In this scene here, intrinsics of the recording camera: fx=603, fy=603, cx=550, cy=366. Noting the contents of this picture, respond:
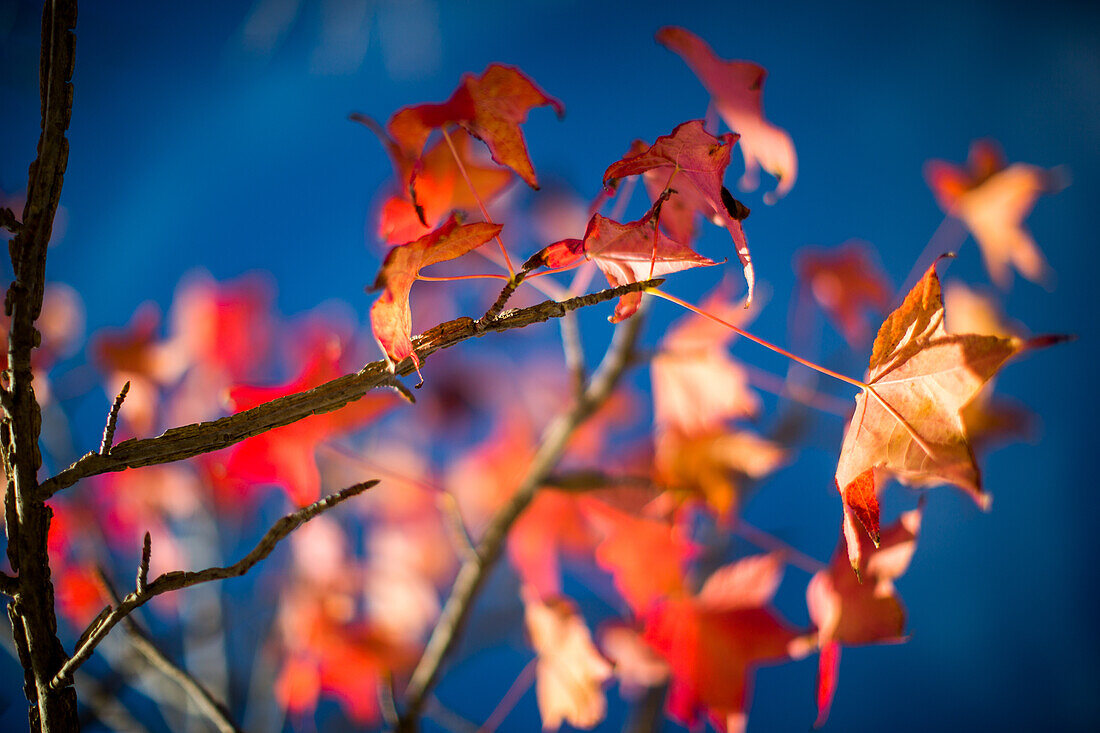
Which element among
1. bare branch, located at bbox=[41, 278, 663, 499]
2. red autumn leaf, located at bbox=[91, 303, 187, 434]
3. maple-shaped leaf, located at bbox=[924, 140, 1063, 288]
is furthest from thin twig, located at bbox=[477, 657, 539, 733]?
maple-shaped leaf, located at bbox=[924, 140, 1063, 288]

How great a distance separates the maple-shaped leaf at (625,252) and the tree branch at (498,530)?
0.58 ft

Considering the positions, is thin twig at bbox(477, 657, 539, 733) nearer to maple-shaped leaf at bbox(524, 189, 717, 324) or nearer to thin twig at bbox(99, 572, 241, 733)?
thin twig at bbox(99, 572, 241, 733)

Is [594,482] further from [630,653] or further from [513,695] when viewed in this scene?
[513,695]

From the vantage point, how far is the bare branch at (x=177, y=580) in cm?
17

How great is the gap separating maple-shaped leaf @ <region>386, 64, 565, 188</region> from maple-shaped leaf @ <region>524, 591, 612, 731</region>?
0.82 ft

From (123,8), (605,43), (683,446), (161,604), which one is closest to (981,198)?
(683,446)

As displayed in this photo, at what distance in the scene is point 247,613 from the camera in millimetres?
814

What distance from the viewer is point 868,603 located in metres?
0.27

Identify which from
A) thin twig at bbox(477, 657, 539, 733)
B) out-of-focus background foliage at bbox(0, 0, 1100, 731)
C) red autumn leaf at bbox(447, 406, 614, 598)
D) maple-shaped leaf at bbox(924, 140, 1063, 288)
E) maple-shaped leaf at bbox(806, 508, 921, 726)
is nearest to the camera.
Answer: maple-shaped leaf at bbox(806, 508, 921, 726)

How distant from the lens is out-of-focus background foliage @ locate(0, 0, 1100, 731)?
0.80m

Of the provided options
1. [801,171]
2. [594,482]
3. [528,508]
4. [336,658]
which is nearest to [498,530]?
[594,482]

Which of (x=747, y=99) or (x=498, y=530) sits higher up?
(x=747, y=99)

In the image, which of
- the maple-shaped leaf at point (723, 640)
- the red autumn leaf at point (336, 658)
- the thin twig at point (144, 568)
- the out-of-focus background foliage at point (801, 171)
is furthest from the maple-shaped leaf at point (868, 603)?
the out-of-focus background foliage at point (801, 171)

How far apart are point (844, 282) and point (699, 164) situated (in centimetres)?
43
